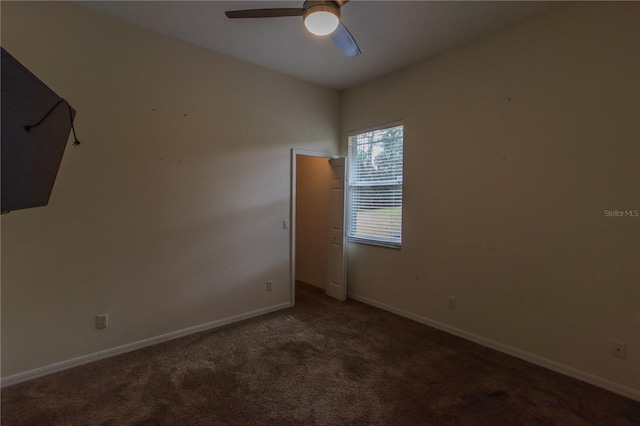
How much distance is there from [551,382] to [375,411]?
4.82ft

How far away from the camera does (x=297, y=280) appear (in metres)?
5.38

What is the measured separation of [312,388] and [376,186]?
2.55 m

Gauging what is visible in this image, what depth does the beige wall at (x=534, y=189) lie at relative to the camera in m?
2.25

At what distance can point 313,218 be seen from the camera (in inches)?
198

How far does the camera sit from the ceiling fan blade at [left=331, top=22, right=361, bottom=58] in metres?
2.23

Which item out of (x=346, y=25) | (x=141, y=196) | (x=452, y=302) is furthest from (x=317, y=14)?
(x=452, y=302)

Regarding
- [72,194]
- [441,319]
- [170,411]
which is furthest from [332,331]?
[72,194]

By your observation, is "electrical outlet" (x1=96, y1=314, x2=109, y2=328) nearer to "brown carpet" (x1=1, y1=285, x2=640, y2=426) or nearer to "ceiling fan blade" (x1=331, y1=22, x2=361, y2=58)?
"brown carpet" (x1=1, y1=285, x2=640, y2=426)

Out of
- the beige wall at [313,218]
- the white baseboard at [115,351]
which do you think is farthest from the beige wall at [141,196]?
the beige wall at [313,218]

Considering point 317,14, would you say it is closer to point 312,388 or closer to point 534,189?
point 534,189

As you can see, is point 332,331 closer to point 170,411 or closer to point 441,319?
point 441,319

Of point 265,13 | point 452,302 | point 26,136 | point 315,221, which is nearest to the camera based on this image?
point 26,136

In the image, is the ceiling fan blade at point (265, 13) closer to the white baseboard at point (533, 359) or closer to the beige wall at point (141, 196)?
the beige wall at point (141, 196)

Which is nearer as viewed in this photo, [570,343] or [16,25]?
[16,25]
